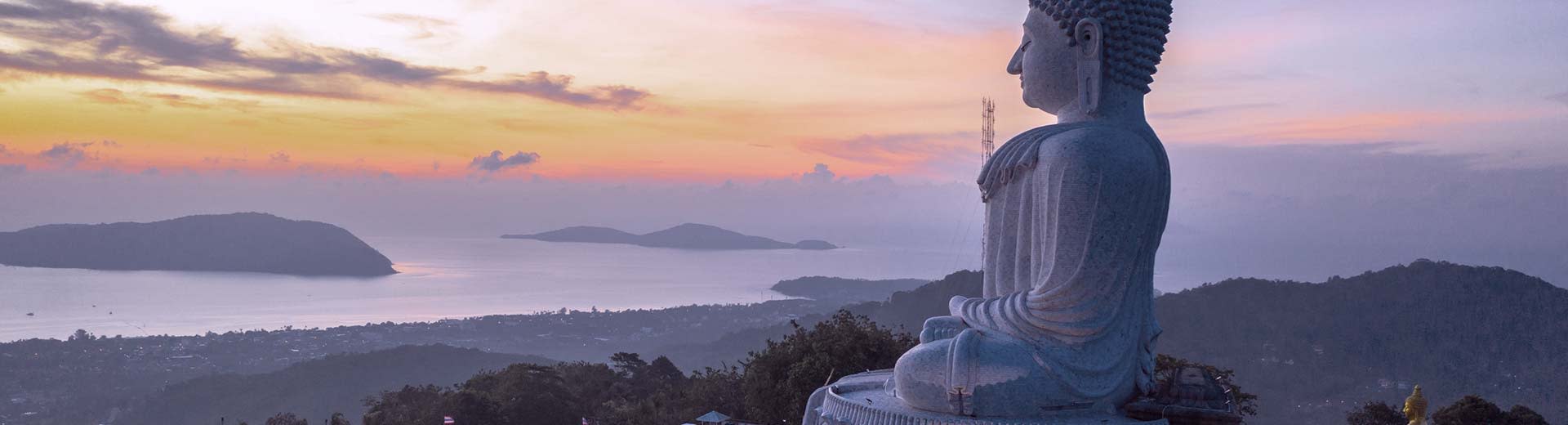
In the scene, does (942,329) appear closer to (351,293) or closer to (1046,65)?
(1046,65)

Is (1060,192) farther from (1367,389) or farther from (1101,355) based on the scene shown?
(1367,389)

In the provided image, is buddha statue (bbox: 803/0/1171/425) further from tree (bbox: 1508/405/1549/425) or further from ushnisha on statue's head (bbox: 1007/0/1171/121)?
tree (bbox: 1508/405/1549/425)

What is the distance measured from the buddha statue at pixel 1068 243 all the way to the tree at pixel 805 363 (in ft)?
27.9

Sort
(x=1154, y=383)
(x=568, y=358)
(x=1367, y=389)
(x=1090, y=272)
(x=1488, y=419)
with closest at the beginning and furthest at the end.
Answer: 1. (x=1090, y=272)
2. (x=1154, y=383)
3. (x=1488, y=419)
4. (x=1367, y=389)
5. (x=568, y=358)

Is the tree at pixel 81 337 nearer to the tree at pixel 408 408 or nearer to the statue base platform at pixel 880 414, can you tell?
the tree at pixel 408 408

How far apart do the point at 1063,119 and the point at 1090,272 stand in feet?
4.99

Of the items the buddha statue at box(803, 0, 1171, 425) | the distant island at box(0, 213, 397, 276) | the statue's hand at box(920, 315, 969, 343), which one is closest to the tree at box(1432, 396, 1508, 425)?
the buddha statue at box(803, 0, 1171, 425)

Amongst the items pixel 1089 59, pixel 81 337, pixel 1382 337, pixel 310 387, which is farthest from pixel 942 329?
pixel 81 337

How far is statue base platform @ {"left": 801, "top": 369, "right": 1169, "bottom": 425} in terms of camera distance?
29.1 feet

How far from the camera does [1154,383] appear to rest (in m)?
9.91

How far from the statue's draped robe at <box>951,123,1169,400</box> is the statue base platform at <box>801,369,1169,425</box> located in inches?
10.5

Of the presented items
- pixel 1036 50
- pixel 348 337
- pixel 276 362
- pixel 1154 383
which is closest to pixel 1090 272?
pixel 1154 383

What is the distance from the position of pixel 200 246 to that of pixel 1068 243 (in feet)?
335

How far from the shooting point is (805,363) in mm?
18500
